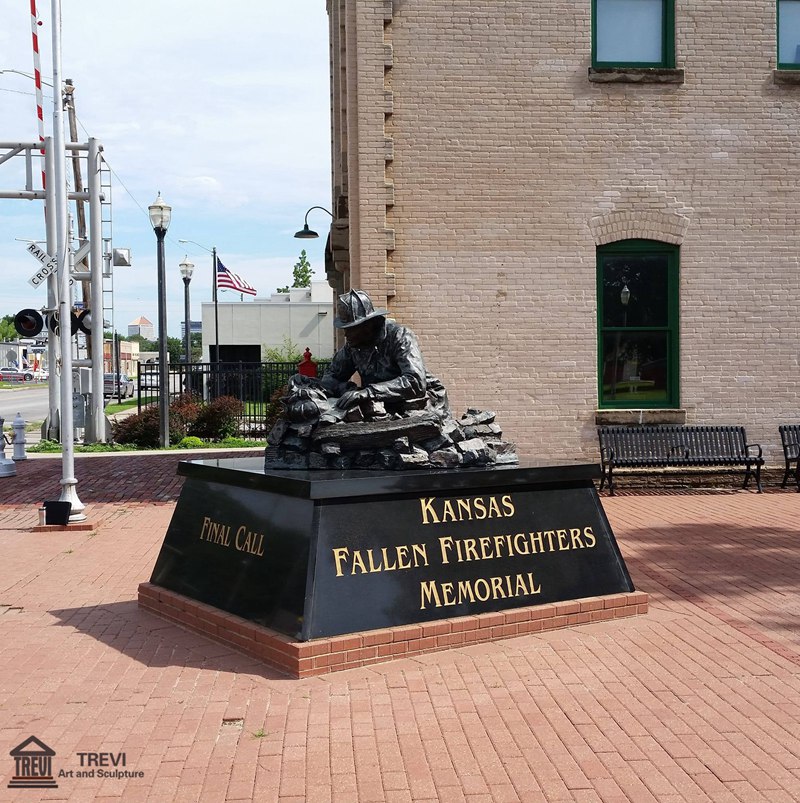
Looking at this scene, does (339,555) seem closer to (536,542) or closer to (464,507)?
(464,507)

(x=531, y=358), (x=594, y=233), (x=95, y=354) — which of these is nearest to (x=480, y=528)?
(x=531, y=358)

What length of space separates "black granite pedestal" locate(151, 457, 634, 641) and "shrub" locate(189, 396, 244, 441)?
Result: 16.8m

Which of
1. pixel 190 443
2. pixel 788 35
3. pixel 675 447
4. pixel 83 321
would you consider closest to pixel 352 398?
pixel 675 447

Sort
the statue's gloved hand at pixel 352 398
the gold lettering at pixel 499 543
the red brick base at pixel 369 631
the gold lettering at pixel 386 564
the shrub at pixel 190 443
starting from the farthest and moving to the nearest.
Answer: the shrub at pixel 190 443
the statue's gloved hand at pixel 352 398
the gold lettering at pixel 499 543
the gold lettering at pixel 386 564
the red brick base at pixel 369 631

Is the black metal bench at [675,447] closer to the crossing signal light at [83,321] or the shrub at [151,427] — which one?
the crossing signal light at [83,321]

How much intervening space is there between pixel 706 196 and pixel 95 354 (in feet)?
49.3

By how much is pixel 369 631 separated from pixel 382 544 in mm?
578

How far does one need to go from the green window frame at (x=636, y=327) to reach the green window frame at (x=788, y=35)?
3725 millimetres

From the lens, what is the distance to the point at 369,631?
19.9 ft

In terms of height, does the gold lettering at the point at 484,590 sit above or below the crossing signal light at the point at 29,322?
below

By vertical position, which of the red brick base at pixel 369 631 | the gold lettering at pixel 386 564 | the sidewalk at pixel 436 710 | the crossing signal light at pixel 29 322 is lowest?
the sidewalk at pixel 436 710

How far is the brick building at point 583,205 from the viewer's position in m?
14.4

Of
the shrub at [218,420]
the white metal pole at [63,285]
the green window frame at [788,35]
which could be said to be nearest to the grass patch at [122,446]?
the shrub at [218,420]

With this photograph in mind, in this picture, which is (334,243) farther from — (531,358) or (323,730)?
(323,730)
